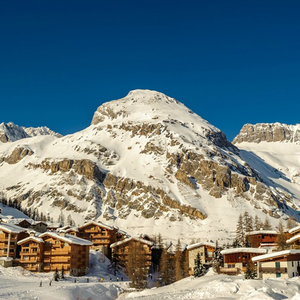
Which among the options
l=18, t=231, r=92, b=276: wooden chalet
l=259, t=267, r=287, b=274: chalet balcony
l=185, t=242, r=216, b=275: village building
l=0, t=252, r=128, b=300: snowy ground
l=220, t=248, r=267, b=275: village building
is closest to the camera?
l=0, t=252, r=128, b=300: snowy ground

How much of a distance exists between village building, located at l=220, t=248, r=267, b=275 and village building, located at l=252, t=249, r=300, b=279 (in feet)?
36.0

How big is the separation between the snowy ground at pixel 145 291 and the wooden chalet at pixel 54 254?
12.8 ft

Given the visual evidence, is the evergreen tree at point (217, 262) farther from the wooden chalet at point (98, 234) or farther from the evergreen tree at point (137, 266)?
the wooden chalet at point (98, 234)

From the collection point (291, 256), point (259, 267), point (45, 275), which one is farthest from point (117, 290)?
point (291, 256)

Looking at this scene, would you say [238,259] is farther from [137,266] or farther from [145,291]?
[137,266]

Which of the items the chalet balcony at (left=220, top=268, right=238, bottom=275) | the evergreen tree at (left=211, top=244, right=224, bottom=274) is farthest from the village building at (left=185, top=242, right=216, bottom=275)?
the chalet balcony at (left=220, top=268, right=238, bottom=275)

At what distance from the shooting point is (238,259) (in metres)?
82.2

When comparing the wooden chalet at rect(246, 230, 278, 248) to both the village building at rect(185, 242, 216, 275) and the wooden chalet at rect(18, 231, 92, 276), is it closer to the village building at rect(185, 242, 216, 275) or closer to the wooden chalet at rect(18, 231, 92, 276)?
the village building at rect(185, 242, 216, 275)

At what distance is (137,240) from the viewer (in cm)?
11212

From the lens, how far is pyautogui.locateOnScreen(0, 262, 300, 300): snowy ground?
1953 inches

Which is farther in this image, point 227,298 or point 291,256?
point 291,256

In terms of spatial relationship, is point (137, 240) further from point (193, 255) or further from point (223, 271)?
point (223, 271)

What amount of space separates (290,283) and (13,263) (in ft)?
203

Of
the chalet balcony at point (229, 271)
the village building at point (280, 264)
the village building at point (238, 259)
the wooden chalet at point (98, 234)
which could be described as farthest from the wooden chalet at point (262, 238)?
the village building at point (280, 264)
